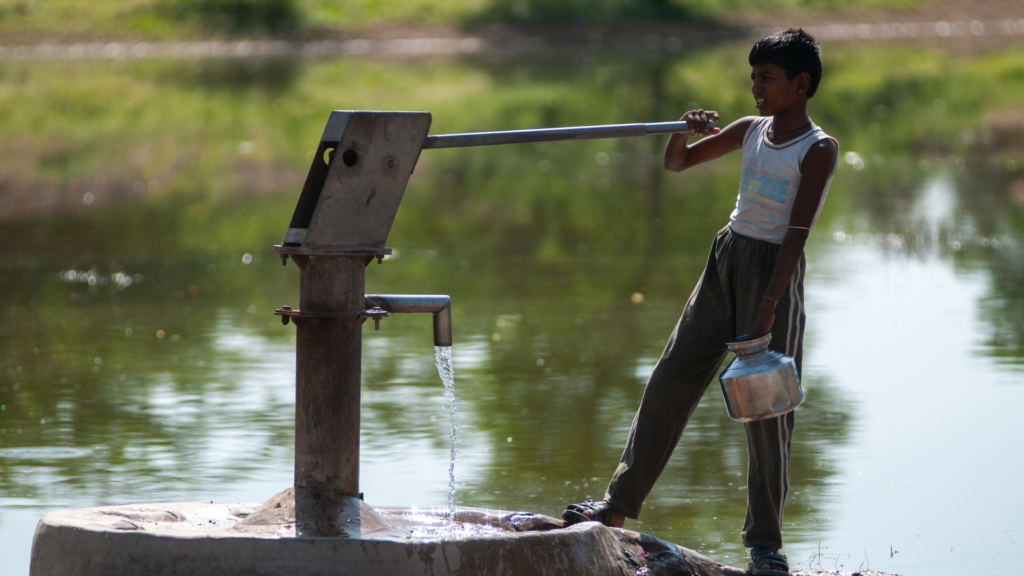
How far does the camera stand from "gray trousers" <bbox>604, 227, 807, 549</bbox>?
3881mm

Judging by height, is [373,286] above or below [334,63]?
below

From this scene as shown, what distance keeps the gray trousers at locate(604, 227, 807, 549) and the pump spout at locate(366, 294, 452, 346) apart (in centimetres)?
63

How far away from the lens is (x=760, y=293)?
152 inches

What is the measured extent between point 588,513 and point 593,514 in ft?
0.05

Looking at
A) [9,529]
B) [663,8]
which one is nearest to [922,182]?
[9,529]

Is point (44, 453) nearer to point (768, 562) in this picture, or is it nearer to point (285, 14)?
point (768, 562)

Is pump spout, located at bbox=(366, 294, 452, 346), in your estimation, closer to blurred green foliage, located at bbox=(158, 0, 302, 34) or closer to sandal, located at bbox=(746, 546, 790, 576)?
sandal, located at bbox=(746, 546, 790, 576)

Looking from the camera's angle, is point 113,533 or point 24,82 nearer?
point 113,533

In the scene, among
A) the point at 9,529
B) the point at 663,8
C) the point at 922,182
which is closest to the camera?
the point at 9,529

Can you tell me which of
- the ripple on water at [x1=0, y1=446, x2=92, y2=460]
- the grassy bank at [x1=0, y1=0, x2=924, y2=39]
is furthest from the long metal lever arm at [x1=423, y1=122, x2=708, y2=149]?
the grassy bank at [x1=0, y1=0, x2=924, y2=39]

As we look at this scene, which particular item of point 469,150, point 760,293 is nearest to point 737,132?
point 760,293

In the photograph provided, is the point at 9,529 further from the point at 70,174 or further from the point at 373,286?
the point at 70,174

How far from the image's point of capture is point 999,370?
22.5 ft

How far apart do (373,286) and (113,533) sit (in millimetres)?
5334
